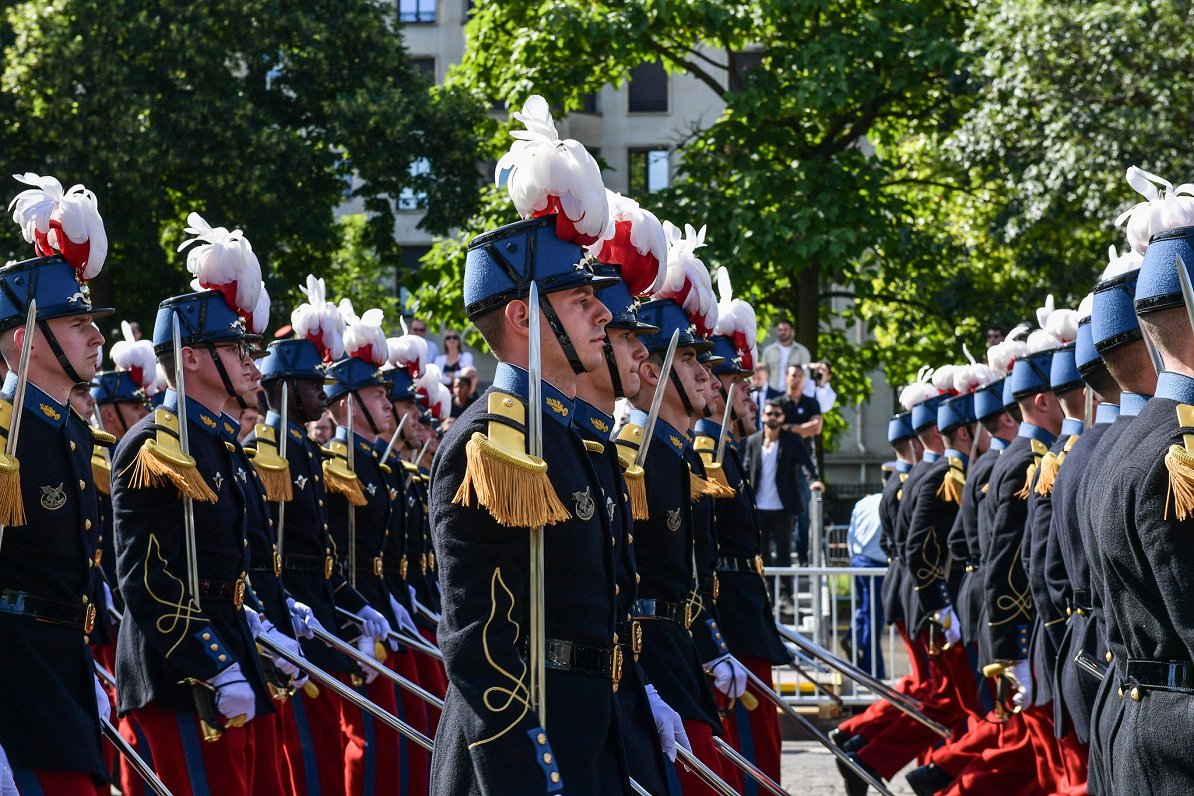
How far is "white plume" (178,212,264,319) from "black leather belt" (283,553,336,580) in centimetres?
150

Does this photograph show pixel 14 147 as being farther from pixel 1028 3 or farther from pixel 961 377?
pixel 961 377

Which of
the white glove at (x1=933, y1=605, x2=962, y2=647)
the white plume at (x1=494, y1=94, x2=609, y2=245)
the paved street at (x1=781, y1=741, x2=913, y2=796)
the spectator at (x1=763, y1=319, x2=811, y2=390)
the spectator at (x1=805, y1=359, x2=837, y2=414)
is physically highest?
the spectator at (x1=763, y1=319, x2=811, y2=390)

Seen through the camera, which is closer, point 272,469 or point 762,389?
point 272,469

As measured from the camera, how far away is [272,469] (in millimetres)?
8406

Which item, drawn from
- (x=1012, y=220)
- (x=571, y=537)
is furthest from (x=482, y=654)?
(x=1012, y=220)

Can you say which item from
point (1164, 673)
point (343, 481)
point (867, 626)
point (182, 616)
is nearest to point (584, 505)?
point (1164, 673)

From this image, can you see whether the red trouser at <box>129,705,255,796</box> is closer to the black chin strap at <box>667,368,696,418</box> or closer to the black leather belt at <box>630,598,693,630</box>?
the black leather belt at <box>630,598,693,630</box>

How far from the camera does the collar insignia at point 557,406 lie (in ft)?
15.6

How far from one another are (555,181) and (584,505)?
84 cm

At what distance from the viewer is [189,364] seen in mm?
7250

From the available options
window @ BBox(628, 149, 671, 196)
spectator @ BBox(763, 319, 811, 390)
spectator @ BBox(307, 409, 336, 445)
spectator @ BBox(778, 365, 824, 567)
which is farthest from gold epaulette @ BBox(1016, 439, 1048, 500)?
window @ BBox(628, 149, 671, 196)

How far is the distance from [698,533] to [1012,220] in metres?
14.6

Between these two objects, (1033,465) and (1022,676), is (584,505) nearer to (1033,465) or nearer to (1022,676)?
(1033,465)

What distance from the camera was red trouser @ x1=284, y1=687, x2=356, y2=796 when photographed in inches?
329
